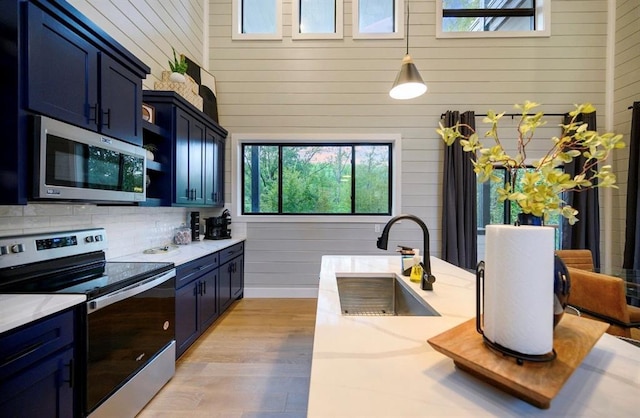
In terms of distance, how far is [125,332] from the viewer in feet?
5.47

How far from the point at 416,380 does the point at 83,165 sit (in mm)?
1995

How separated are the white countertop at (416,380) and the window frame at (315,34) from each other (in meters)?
4.17

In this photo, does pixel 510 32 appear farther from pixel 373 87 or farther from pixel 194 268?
pixel 194 268

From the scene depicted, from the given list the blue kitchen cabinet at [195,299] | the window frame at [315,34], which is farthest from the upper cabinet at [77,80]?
the window frame at [315,34]

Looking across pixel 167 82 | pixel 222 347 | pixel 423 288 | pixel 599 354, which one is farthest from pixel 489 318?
pixel 167 82

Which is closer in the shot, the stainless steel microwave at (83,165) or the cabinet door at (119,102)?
the stainless steel microwave at (83,165)

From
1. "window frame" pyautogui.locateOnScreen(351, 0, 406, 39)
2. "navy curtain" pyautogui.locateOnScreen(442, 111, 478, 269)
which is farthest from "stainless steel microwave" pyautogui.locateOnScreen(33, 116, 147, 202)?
"navy curtain" pyautogui.locateOnScreen(442, 111, 478, 269)

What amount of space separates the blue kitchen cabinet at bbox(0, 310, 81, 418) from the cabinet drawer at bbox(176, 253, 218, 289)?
0.95 m

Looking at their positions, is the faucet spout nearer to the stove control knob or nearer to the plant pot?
the stove control knob

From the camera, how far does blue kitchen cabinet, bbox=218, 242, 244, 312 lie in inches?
128

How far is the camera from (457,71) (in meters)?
4.02

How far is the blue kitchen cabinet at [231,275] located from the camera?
325 centimetres

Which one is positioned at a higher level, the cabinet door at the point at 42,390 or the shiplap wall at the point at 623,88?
the shiplap wall at the point at 623,88

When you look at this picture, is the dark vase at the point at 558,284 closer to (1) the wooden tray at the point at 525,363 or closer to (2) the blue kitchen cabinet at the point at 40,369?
(1) the wooden tray at the point at 525,363
